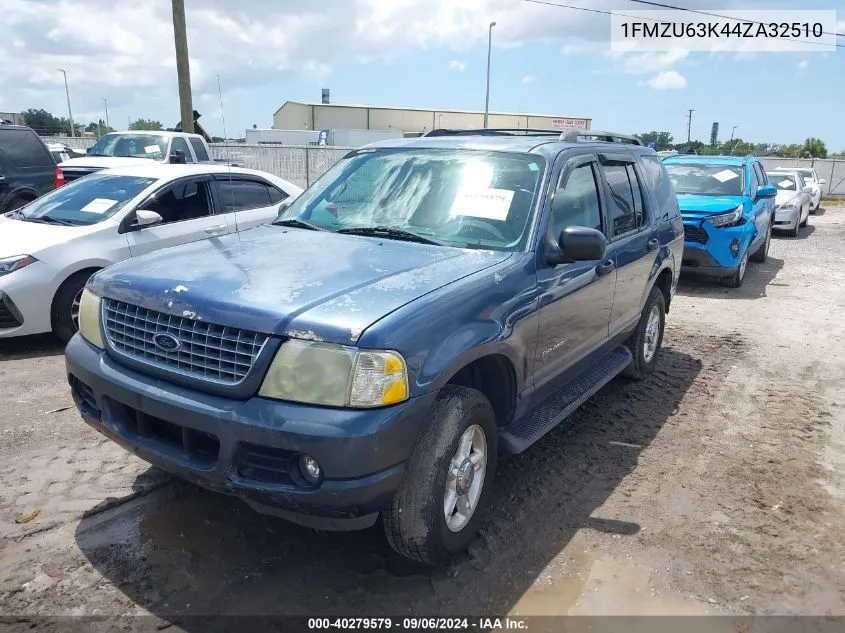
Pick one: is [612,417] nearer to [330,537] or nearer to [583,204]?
[583,204]

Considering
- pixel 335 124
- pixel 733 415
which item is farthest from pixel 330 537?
pixel 335 124

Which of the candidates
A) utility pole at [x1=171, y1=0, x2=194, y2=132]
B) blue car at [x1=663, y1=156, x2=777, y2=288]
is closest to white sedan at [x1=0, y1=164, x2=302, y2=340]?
blue car at [x1=663, y1=156, x2=777, y2=288]

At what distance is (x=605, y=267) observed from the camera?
4332mm

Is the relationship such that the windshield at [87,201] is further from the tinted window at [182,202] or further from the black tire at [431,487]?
the black tire at [431,487]

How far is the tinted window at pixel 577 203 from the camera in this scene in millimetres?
3851

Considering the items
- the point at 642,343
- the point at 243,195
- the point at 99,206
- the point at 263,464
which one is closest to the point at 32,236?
the point at 99,206

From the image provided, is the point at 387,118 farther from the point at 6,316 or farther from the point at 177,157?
the point at 6,316

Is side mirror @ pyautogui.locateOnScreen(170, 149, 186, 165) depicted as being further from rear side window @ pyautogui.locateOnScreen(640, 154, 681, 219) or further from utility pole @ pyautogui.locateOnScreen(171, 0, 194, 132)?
rear side window @ pyautogui.locateOnScreen(640, 154, 681, 219)

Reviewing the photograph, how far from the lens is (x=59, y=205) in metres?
6.59

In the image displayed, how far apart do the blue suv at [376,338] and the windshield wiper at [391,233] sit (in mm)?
11

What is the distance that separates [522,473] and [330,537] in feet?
4.24

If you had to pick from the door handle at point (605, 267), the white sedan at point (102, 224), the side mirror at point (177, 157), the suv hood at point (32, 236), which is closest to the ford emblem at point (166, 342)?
the door handle at point (605, 267)

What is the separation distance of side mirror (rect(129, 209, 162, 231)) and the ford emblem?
3778mm

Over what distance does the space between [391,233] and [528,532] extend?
67.8 inches
